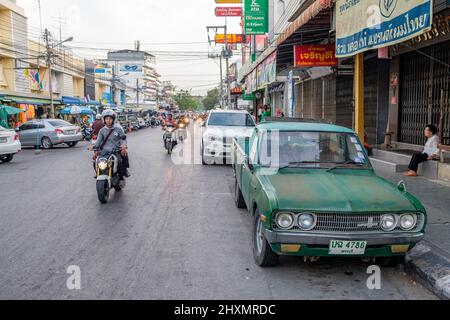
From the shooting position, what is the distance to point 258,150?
613 centimetres

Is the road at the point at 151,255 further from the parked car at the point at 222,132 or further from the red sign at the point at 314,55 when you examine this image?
the red sign at the point at 314,55

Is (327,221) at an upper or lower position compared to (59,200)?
upper

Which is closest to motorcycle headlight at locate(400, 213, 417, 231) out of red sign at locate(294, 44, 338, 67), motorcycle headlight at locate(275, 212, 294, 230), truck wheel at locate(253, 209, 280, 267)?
motorcycle headlight at locate(275, 212, 294, 230)

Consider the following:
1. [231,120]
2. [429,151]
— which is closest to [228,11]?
[231,120]

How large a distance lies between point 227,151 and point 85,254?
867 centimetres

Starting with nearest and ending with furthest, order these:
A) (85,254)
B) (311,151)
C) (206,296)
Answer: (206,296) < (85,254) < (311,151)

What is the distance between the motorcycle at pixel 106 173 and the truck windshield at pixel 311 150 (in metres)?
3.84

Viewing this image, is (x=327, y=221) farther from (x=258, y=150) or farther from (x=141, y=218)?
(x=141, y=218)

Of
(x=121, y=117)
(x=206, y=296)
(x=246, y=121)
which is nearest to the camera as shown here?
(x=206, y=296)

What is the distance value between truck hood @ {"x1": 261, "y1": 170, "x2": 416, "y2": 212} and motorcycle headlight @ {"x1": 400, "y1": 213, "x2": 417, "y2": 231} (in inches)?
3.1

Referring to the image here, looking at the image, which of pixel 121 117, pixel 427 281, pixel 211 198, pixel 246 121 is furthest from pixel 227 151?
pixel 121 117

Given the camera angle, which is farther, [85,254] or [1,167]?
[1,167]

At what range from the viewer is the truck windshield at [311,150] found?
580 centimetres

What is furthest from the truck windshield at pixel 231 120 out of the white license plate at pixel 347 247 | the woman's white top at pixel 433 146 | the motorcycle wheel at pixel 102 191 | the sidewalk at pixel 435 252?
the white license plate at pixel 347 247
